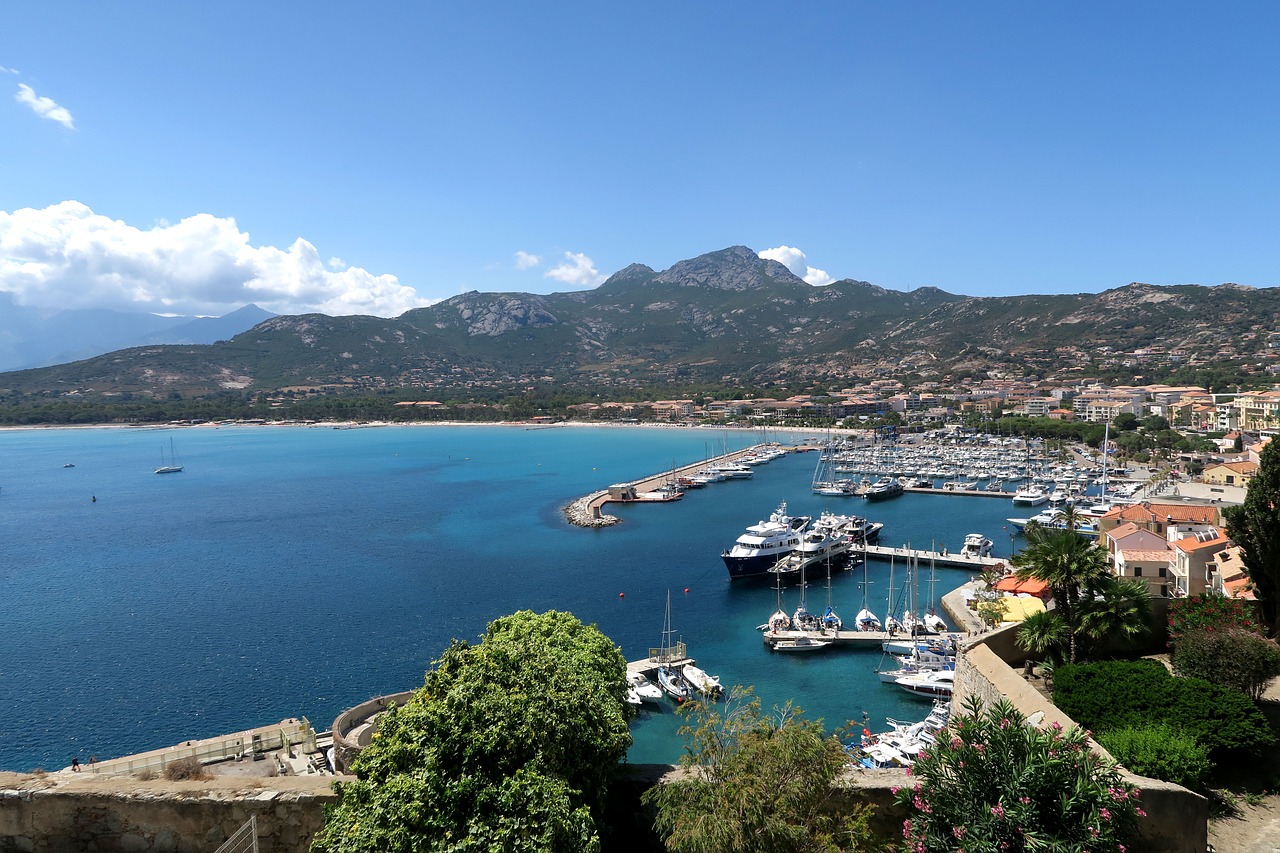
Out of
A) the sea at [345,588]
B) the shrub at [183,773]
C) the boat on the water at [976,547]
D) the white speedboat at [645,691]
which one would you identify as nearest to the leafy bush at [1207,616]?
the sea at [345,588]

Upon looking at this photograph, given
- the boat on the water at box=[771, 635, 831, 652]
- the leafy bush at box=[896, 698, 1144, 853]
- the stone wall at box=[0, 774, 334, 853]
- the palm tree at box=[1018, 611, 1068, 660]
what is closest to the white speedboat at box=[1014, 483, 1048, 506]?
the boat on the water at box=[771, 635, 831, 652]

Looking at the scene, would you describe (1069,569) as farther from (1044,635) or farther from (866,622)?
(866,622)

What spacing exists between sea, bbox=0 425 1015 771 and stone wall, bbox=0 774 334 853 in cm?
543

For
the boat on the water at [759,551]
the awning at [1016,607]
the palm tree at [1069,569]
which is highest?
the palm tree at [1069,569]

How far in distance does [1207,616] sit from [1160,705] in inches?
150

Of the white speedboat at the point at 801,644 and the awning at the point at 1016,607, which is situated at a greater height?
the awning at the point at 1016,607

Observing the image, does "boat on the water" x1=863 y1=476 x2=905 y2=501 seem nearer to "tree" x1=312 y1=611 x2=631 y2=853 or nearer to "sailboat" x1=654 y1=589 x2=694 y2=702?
"sailboat" x1=654 y1=589 x2=694 y2=702

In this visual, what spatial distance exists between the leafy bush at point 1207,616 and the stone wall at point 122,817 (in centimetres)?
1407

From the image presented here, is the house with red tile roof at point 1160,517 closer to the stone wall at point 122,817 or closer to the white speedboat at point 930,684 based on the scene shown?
the white speedboat at point 930,684

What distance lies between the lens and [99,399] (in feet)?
472

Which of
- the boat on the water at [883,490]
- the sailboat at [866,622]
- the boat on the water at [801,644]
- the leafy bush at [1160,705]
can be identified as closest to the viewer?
the leafy bush at [1160,705]

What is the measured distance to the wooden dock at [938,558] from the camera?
3390 cm

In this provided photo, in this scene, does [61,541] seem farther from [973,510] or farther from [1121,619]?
[973,510]

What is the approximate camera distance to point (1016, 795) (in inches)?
210
